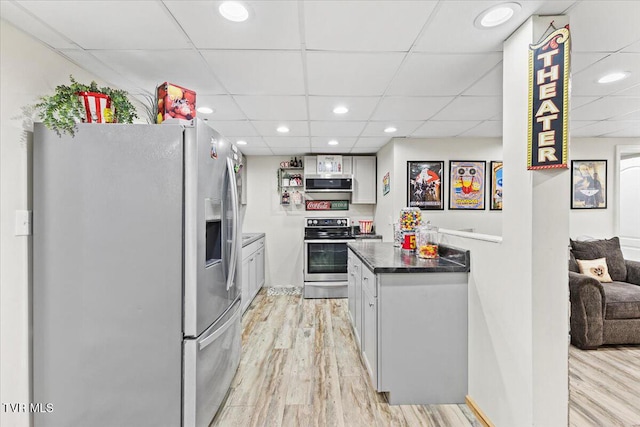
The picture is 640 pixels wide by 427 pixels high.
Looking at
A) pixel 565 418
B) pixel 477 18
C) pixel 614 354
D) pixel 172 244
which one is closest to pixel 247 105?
pixel 172 244

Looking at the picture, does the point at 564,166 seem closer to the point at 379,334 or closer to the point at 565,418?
the point at 565,418

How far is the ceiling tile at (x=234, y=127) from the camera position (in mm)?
3154

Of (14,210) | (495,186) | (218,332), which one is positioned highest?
(495,186)

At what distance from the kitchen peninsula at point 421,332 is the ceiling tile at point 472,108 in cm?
141

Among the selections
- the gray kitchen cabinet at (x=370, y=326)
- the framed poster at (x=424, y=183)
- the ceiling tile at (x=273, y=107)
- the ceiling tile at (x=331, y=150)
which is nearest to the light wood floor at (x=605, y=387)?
the gray kitchen cabinet at (x=370, y=326)

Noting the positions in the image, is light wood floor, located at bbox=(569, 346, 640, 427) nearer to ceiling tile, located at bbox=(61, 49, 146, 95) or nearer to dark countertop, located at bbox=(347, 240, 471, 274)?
dark countertop, located at bbox=(347, 240, 471, 274)

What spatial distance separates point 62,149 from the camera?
5.10ft

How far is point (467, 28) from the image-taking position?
1539 mm

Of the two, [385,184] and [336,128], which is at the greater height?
[336,128]

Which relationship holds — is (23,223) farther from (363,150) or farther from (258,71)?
(363,150)

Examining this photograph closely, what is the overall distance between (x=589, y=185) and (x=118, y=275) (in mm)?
5225

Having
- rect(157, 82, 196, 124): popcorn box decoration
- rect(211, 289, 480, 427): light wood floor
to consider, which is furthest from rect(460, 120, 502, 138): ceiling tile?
rect(157, 82, 196, 124): popcorn box decoration

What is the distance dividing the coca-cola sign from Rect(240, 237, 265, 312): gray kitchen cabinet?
1.00 meters

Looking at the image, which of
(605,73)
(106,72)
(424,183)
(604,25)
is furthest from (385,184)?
(106,72)
